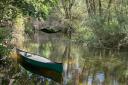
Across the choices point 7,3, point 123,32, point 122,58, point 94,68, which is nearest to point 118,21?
point 123,32

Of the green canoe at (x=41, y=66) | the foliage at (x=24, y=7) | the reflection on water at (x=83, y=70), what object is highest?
the foliage at (x=24, y=7)

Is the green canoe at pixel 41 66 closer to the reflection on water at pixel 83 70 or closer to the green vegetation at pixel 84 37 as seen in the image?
the reflection on water at pixel 83 70

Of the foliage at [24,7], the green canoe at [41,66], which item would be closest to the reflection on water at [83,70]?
the green canoe at [41,66]

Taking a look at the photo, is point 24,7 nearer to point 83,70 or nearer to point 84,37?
point 83,70

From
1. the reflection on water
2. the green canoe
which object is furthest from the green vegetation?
the green canoe

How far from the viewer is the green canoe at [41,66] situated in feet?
46.9

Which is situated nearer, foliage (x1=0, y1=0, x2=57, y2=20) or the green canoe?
foliage (x1=0, y1=0, x2=57, y2=20)

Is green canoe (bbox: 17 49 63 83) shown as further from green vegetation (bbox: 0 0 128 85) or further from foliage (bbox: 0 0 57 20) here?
foliage (bbox: 0 0 57 20)

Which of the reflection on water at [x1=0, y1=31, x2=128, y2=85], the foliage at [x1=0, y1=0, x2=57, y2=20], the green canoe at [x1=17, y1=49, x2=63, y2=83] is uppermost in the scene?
the foliage at [x1=0, y1=0, x2=57, y2=20]

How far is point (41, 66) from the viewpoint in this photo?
609 inches

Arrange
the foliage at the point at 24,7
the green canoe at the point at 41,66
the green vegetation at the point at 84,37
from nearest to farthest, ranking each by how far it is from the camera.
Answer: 1. the foliage at the point at 24,7
2. the green vegetation at the point at 84,37
3. the green canoe at the point at 41,66

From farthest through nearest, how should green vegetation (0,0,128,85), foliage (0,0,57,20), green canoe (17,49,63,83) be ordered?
green canoe (17,49,63,83)
green vegetation (0,0,128,85)
foliage (0,0,57,20)

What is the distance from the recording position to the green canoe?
1429 cm

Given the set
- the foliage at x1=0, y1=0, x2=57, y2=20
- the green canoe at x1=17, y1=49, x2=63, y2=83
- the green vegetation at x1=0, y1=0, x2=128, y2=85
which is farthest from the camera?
the green canoe at x1=17, y1=49, x2=63, y2=83
